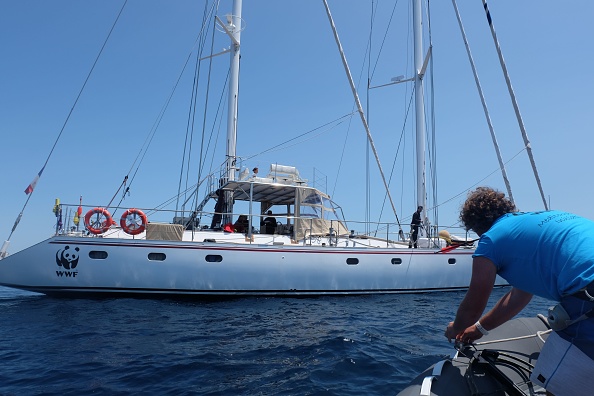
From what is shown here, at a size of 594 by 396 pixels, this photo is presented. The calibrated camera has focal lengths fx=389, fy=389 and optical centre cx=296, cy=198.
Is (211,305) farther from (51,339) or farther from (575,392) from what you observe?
(575,392)

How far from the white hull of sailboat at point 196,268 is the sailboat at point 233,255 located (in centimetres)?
2

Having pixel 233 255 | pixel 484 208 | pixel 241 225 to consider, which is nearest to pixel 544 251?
pixel 484 208

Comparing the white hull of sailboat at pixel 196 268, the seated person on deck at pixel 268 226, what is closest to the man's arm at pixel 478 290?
the white hull of sailboat at pixel 196 268

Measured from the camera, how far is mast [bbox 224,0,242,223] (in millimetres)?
12440

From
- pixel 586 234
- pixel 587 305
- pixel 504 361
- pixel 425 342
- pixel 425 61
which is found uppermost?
pixel 425 61

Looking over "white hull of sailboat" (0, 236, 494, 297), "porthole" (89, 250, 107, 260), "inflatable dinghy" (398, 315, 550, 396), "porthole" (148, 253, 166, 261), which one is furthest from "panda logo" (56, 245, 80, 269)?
"inflatable dinghy" (398, 315, 550, 396)

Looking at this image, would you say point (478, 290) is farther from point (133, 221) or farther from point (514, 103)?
point (514, 103)

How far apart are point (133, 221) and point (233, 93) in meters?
5.65

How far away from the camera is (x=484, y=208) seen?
2258mm

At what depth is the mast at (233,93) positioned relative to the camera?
490 inches

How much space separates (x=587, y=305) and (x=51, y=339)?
257 inches

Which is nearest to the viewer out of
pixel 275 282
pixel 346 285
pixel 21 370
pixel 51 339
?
pixel 21 370

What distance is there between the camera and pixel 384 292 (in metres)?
11.0

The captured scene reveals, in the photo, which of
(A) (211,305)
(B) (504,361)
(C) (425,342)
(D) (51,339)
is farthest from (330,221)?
(B) (504,361)
